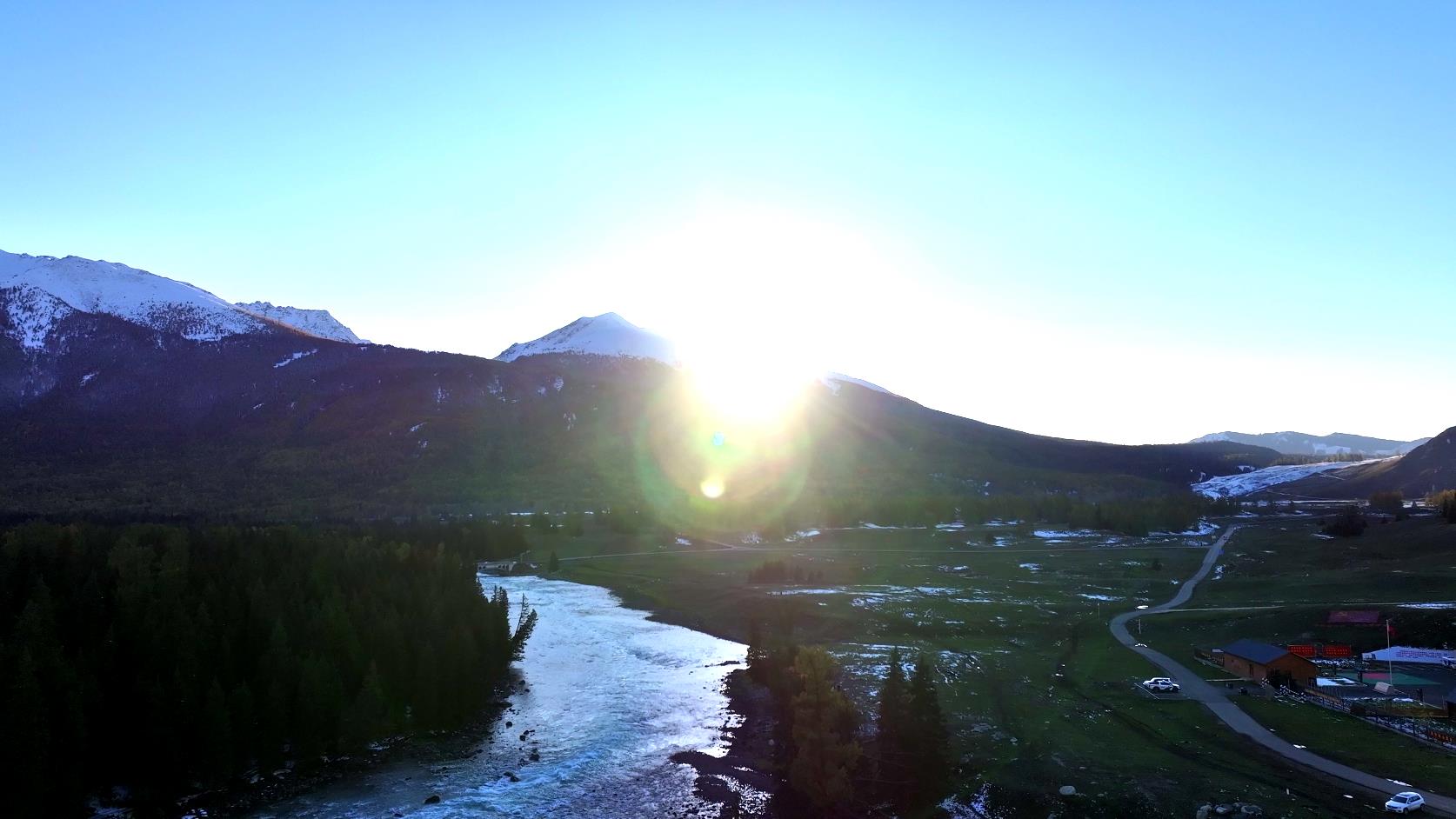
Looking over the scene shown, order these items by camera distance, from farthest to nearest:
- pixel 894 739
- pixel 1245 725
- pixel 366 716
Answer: pixel 366 716
pixel 1245 725
pixel 894 739

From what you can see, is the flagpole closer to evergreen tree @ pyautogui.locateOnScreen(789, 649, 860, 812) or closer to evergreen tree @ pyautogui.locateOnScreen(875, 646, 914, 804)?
evergreen tree @ pyautogui.locateOnScreen(875, 646, 914, 804)

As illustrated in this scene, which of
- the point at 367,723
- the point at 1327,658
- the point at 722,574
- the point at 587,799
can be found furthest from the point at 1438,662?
the point at 722,574

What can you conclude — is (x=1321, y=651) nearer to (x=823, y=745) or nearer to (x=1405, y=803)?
(x=1405, y=803)

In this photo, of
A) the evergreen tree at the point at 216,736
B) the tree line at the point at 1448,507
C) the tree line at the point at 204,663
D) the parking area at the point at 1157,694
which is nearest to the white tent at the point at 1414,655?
the parking area at the point at 1157,694

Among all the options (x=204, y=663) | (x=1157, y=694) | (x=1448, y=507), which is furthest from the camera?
(x=1448, y=507)

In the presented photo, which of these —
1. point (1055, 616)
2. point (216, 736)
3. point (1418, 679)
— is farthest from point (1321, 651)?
point (216, 736)

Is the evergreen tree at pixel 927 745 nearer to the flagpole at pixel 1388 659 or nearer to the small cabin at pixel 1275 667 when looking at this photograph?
the small cabin at pixel 1275 667

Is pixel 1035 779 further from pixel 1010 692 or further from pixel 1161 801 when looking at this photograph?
pixel 1010 692
